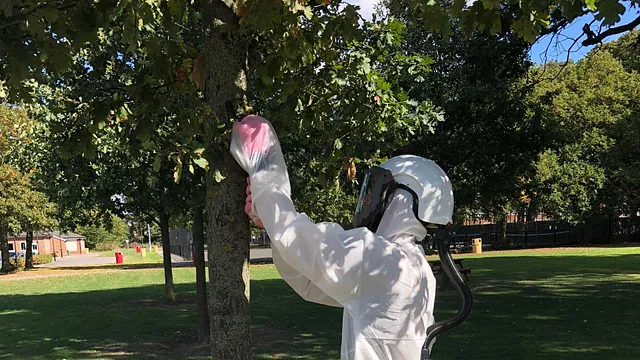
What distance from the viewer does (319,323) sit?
416 inches

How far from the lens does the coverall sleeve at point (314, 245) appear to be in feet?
7.54

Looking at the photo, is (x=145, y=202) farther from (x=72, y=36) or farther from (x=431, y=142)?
(x=72, y=36)

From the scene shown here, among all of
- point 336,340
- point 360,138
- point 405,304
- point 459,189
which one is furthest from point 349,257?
point 459,189

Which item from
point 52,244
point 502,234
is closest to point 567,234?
point 502,234

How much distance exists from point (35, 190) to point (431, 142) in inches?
1014

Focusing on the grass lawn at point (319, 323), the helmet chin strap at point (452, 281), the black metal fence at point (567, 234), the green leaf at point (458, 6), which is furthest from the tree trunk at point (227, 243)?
the black metal fence at point (567, 234)

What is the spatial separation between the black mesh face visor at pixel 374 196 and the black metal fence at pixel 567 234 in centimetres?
3558

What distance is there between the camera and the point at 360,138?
416cm

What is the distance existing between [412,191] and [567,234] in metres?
39.7

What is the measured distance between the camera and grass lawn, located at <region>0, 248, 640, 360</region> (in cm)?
819

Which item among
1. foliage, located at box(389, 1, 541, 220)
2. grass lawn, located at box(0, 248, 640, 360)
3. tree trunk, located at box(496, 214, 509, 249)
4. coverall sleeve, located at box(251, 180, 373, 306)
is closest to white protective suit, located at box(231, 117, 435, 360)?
coverall sleeve, located at box(251, 180, 373, 306)

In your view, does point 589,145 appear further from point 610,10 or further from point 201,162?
point 201,162

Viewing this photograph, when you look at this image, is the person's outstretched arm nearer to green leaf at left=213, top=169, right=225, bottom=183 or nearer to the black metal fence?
green leaf at left=213, top=169, right=225, bottom=183

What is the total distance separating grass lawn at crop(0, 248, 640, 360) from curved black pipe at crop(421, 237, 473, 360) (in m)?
5.36
